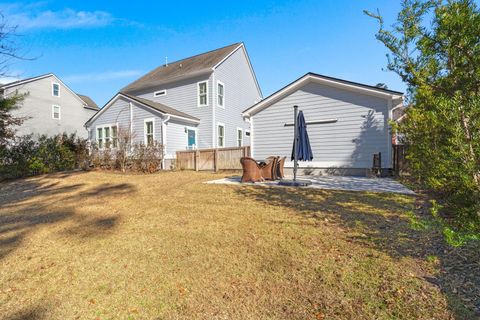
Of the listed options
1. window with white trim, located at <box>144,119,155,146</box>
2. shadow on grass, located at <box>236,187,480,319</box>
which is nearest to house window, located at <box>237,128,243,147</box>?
window with white trim, located at <box>144,119,155,146</box>

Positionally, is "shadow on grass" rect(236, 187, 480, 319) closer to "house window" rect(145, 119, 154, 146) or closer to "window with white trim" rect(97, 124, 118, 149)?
"house window" rect(145, 119, 154, 146)

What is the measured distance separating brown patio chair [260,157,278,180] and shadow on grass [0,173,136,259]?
189 inches

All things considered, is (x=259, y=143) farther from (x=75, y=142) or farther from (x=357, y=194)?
(x=75, y=142)

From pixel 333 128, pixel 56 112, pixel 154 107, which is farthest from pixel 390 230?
pixel 56 112

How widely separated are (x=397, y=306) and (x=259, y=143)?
10910mm

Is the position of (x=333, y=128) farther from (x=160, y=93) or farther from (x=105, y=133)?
(x=105, y=133)

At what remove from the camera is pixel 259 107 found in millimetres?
12852

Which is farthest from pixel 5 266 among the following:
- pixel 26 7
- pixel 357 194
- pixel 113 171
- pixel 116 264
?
pixel 113 171

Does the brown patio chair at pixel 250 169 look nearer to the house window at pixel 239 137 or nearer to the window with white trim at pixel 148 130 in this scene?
the window with white trim at pixel 148 130

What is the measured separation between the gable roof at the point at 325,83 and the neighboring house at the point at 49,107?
23.3 meters

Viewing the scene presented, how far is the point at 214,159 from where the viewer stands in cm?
1370

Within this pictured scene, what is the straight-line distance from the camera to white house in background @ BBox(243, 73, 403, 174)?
10.2m

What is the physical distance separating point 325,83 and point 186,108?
10.3 m

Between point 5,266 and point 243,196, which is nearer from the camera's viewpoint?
point 5,266
